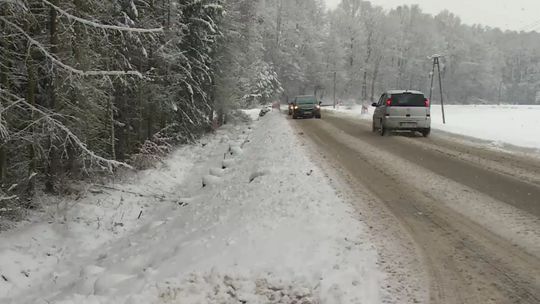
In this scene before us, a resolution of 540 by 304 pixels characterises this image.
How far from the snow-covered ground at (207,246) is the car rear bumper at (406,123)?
7.87 m

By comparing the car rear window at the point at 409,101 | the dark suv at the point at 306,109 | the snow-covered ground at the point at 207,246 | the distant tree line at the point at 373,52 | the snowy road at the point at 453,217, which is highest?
the distant tree line at the point at 373,52

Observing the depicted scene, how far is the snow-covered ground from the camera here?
5.09 metres

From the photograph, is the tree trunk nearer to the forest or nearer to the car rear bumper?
the forest

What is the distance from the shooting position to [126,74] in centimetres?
1259

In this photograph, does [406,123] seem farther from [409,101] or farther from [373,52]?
[373,52]

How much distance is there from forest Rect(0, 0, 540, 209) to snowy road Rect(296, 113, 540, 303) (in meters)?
5.21

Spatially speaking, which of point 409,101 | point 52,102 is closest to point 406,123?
point 409,101

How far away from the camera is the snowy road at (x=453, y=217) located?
4980 mm

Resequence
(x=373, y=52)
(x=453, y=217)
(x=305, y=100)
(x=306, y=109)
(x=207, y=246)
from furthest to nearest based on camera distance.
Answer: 1. (x=373, y=52)
2. (x=305, y=100)
3. (x=306, y=109)
4. (x=453, y=217)
5. (x=207, y=246)

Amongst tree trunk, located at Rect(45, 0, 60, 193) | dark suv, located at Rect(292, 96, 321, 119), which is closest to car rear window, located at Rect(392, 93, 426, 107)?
tree trunk, located at Rect(45, 0, 60, 193)

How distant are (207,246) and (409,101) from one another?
15.5m

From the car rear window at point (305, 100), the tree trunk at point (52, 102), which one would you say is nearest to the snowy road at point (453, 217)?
the tree trunk at point (52, 102)

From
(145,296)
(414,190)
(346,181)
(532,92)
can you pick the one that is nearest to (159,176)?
(346,181)

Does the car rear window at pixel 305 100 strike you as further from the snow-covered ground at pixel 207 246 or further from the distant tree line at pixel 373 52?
the distant tree line at pixel 373 52
